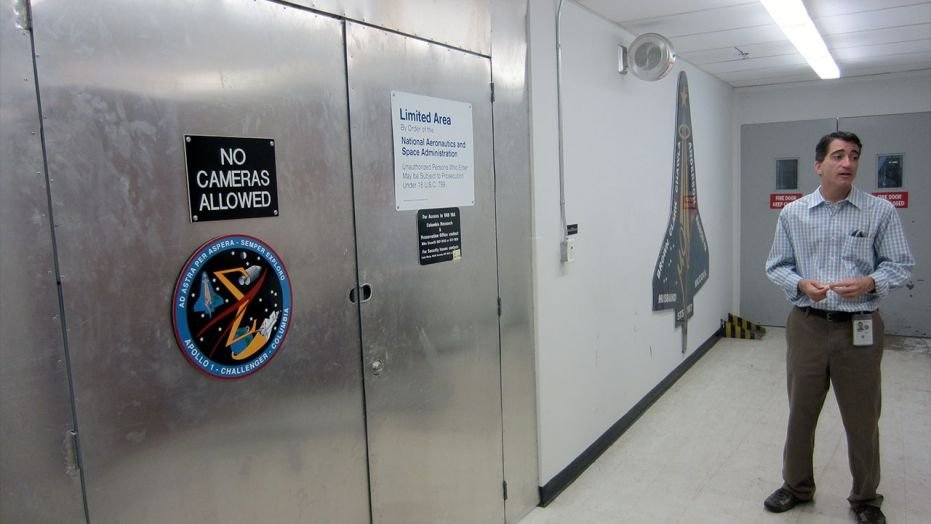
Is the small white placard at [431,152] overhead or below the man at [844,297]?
overhead

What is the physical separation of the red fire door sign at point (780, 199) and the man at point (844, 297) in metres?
4.14

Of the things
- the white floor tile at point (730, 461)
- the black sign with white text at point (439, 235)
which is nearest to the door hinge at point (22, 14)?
the black sign with white text at point (439, 235)

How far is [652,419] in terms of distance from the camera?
429 centimetres

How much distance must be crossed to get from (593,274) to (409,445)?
5.71 ft

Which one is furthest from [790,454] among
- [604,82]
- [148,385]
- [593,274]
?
[148,385]

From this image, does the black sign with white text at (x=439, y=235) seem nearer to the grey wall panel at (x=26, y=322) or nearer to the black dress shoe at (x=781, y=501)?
the grey wall panel at (x=26, y=322)

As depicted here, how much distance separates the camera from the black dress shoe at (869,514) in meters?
2.88

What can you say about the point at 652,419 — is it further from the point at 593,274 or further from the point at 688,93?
the point at 688,93

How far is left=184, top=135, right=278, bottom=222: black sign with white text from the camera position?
1608mm

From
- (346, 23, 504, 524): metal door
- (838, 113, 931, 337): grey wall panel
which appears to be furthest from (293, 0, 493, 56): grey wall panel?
(838, 113, 931, 337): grey wall panel

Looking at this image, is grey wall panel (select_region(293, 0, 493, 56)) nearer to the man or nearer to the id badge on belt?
the man

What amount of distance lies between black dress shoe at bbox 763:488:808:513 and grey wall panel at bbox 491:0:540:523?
1177mm

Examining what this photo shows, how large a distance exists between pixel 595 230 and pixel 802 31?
2.01 meters

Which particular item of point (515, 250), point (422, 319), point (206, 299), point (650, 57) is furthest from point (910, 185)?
point (206, 299)
